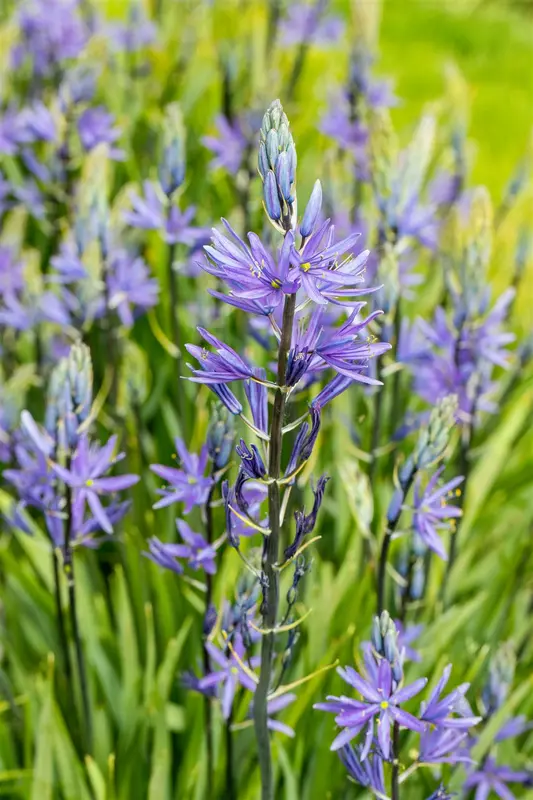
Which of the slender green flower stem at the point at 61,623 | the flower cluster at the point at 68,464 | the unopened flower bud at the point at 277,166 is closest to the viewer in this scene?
the unopened flower bud at the point at 277,166

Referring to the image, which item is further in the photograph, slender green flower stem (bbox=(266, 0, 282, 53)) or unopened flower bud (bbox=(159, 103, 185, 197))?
slender green flower stem (bbox=(266, 0, 282, 53))

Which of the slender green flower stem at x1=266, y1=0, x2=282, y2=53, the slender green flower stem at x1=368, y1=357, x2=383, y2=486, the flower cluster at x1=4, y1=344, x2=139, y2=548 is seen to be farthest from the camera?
the slender green flower stem at x1=266, y1=0, x2=282, y2=53

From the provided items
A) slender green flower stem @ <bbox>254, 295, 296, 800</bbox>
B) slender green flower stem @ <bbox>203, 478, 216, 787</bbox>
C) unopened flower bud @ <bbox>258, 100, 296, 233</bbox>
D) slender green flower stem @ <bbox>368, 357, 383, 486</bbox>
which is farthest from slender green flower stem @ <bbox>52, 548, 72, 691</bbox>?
unopened flower bud @ <bbox>258, 100, 296, 233</bbox>

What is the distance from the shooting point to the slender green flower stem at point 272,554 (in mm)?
1194

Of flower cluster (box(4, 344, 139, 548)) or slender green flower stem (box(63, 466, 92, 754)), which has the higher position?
flower cluster (box(4, 344, 139, 548))

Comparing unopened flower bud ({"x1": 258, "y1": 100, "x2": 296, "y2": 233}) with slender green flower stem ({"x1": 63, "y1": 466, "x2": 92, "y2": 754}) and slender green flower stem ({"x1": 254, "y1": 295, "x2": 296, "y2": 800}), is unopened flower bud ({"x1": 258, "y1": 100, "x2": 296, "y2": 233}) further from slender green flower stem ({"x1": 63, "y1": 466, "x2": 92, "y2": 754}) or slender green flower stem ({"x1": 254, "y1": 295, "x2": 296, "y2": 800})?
slender green flower stem ({"x1": 63, "y1": 466, "x2": 92, "y2": 754})

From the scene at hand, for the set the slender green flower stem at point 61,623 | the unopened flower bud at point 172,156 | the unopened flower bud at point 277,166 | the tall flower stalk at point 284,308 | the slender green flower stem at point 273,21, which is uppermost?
the slender green flower stem at point 273,21

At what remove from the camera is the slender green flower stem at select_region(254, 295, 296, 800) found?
1194 mm

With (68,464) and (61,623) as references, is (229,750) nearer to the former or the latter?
(61,623)

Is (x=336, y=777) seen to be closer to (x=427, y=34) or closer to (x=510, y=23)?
(x=427, y=34)

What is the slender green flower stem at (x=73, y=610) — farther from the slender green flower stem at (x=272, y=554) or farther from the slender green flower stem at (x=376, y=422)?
the slender green flower stem at (x=376, y=422)

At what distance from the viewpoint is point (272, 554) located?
1.33 meters

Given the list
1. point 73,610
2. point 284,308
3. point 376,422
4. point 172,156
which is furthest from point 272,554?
point 172,156

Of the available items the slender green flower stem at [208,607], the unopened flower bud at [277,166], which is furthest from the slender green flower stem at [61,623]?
the unopened flower bud at [277,166]
